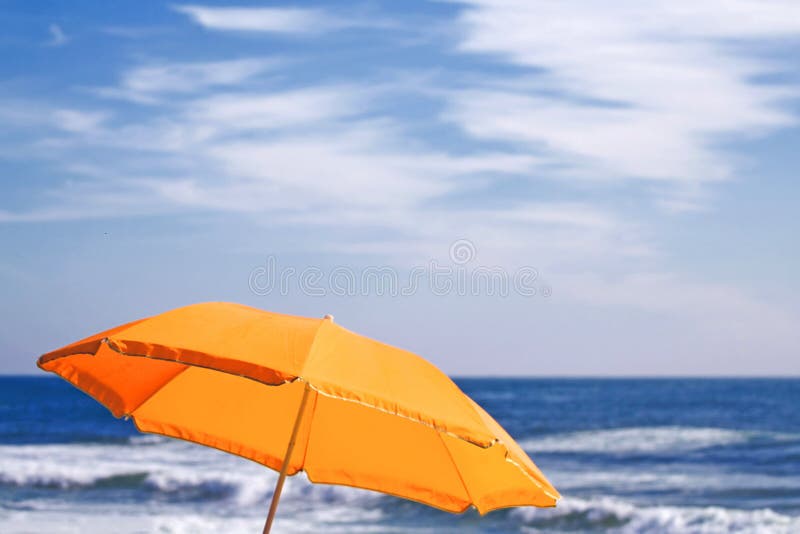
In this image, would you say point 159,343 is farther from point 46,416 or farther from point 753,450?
point 46,416

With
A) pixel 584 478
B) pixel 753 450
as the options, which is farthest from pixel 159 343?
pixel 753 450

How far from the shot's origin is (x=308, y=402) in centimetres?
516

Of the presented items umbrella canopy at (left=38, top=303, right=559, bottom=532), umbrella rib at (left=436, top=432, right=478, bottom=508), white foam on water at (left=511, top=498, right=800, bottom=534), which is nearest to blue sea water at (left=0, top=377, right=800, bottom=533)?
white foam on water at (left=511, top=498, right=800, bottom=534)

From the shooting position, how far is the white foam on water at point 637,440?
29.6m

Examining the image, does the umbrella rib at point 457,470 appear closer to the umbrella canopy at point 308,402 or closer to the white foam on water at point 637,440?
the umbrella canopy at point 308,402

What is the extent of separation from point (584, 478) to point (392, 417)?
18381 mm

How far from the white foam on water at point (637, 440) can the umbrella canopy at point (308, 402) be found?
81.3 ft

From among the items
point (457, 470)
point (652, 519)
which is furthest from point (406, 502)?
point (457, 470)

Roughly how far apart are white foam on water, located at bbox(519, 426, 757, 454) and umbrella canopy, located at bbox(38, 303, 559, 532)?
81.3ft

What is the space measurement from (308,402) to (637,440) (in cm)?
2863

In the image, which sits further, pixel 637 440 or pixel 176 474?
pixel 637 440

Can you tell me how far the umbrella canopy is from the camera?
3.72 meters

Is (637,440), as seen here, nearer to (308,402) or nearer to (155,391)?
(308,402)

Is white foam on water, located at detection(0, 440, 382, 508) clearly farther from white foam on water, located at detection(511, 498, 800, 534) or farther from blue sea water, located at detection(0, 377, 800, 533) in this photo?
white foam on water, located at detection(511, 498, 800, 534)
